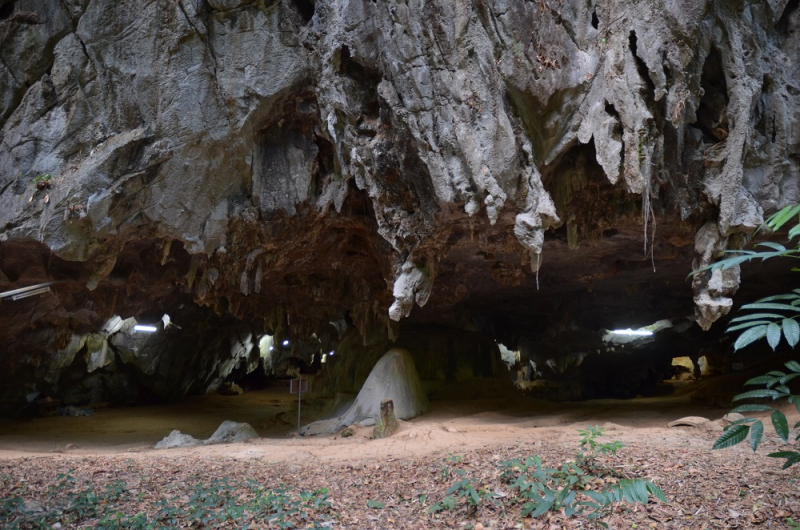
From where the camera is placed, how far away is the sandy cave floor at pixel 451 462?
5.26 meters

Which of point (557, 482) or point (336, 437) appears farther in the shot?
point (336, 437)

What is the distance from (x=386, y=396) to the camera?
40.4 ft

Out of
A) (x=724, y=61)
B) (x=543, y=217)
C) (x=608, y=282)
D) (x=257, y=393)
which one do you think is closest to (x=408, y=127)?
(x=543, y=217)

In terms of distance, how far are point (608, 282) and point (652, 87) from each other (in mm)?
7959

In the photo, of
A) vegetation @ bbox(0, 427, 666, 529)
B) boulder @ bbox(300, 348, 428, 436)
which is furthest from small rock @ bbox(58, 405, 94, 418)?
vegetation @ bbox(0, 427, 666, 529)

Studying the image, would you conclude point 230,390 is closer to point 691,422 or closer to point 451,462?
point 451,462

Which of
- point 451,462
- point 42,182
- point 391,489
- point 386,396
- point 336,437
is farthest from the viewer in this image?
point 386,396

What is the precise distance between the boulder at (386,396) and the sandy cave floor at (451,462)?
42cm

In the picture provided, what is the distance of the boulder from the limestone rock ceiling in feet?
8.98

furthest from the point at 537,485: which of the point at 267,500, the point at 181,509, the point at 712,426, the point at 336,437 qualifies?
the point at 336,437

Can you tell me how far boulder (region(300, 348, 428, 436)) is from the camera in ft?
39.9

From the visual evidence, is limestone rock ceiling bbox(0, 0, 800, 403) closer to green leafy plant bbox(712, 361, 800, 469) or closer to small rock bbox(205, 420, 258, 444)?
small rock bbox(205, 420, 258, 444)

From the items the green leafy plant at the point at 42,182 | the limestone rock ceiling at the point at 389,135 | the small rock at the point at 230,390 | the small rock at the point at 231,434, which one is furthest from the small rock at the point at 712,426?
the small rock at the point at 230,390

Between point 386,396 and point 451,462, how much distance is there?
5.09 metres
